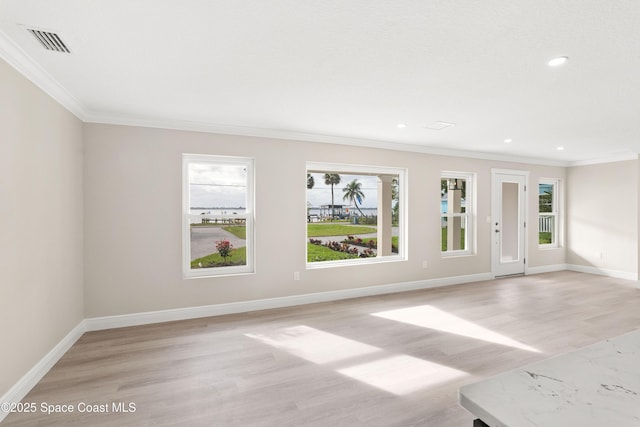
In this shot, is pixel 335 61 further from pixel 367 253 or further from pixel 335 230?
pixel 367 253

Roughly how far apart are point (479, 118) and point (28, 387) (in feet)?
16.0

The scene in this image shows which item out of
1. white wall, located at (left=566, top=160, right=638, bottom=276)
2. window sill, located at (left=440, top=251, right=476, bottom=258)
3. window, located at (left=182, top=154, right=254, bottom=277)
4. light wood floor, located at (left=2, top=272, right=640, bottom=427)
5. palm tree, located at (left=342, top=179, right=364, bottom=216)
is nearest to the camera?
light wood floor, located at (left=2, top=272, right=640, bottom=427)

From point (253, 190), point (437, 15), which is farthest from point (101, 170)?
point (437, 15)

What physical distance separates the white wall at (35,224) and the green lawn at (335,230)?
2.86 metres

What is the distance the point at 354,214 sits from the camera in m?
5.14

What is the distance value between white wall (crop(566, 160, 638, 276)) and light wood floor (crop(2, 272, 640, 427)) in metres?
2.18

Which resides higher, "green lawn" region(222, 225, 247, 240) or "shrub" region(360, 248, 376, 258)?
"green lawn" region(222, 225, 247, 240)

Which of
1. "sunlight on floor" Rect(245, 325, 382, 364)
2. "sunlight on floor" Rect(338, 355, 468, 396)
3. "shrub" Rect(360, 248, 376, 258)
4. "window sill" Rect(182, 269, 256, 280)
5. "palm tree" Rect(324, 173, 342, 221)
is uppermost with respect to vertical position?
"palm tree" Rect(324, 173, 342, 221)

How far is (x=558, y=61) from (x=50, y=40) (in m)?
3.46

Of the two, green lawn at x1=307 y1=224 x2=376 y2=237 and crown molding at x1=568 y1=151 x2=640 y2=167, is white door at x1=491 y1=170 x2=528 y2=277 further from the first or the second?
green lawn at x1=307 y1=224 x2=376 y2=237

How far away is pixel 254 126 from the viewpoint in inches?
158

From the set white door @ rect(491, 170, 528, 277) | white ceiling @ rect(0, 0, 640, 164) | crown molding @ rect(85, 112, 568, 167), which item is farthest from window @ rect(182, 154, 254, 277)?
white door @ rect(491, 170, 528, 277)

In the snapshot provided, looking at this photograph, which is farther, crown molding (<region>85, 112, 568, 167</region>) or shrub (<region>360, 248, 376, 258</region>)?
shrub (<region>360, 248, 376, 258</region>)

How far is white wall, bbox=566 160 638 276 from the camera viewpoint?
19.8ft
